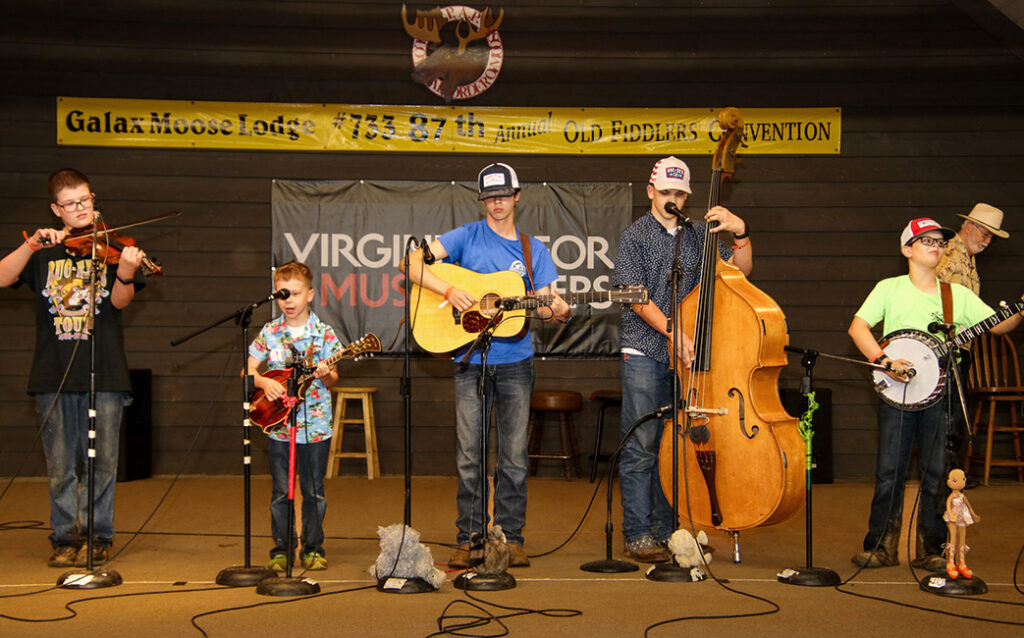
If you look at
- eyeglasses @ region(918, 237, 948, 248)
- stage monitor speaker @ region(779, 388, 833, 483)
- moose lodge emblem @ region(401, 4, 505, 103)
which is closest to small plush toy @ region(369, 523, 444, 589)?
eyeglasses @ region(918, 237, 948, 248)

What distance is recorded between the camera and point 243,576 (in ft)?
12.8

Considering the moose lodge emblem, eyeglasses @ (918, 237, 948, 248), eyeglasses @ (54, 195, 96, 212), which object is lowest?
eyeglasses @ (918, 237, 948, 248)

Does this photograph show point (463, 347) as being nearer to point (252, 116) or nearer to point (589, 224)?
point (589, 224)

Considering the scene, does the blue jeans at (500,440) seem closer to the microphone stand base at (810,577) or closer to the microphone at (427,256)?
the microphone at (427,256)

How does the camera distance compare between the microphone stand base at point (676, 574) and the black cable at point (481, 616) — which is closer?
the black cable at point (481, 616)

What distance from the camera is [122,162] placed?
7.47 m

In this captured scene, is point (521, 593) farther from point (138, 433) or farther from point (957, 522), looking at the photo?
point (138, 433)

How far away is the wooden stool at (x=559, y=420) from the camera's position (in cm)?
718

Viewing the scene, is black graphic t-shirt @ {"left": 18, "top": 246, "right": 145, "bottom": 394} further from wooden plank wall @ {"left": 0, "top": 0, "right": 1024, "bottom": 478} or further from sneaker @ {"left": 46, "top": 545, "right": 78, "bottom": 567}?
wooden plank wall @ {"left": 0, "top": 0, "right": 1024, "bottom": 478}

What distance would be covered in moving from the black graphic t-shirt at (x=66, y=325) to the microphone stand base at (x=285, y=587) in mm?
1262

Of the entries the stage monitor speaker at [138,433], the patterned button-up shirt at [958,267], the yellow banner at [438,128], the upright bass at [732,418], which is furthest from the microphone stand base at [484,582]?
the yellow banner at [438,128]

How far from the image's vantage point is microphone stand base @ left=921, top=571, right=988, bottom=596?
374cm

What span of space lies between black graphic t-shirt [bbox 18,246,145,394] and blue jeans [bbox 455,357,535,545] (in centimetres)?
153

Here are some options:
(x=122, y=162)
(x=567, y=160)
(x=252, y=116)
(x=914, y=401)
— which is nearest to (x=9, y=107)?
(x=122, y=162)
